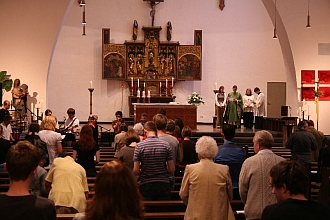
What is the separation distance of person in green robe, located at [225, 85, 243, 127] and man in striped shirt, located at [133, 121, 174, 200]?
42.7 ft

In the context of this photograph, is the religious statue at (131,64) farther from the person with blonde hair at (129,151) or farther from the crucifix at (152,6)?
the person with blonde hair at (129,151)

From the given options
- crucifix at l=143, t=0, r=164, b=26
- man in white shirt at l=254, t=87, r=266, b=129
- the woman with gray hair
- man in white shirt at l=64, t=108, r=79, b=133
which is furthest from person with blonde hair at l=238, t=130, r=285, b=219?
crucifix at l=143, t=0, r=164, b=26

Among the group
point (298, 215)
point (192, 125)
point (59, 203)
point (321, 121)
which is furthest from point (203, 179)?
point (321, 121)

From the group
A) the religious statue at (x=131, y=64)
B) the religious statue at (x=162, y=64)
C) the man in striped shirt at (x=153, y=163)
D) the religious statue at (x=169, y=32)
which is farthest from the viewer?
the religious statue at (x=169, y=32)

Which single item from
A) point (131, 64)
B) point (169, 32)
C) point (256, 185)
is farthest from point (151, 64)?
point (256, 185)

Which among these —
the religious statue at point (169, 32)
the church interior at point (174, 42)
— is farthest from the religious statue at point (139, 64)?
the religious statue at point (169, 32)

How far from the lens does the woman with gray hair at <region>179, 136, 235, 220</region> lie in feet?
16.1

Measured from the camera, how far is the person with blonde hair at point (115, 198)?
284 centimetres

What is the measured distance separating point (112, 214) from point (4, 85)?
15.0 m

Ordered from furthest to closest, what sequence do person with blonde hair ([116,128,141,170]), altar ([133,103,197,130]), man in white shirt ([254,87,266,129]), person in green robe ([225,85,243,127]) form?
man in white shirt ([254,87,266,129]) < person in green robe ([225,85,243,127]) < altar ([133,103,197,130]) < person with blonde hair ([116,128,141,170])

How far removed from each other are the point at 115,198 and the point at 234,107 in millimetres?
16445

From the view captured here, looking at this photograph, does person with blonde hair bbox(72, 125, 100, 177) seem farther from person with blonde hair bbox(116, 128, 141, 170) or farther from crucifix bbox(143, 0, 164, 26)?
crucifix bbox(143, 0, 164, 26)

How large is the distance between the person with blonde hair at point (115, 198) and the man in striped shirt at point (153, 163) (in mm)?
3065

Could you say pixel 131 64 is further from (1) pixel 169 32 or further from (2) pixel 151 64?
(1) pixel 169 32
